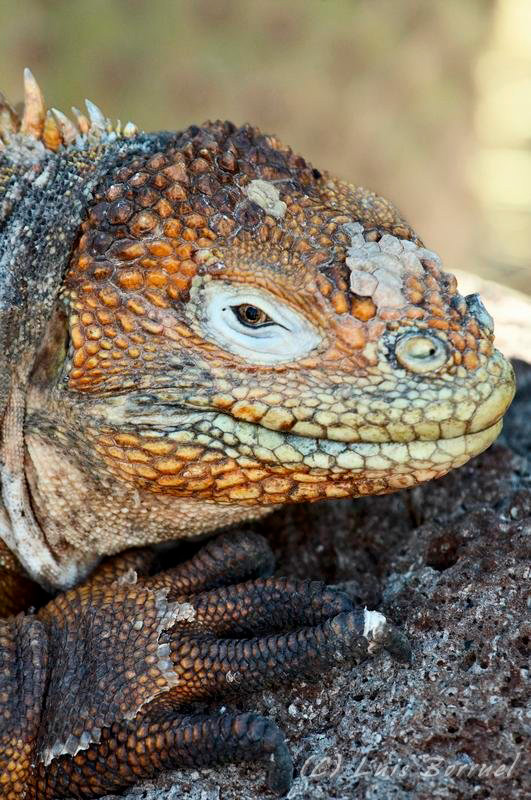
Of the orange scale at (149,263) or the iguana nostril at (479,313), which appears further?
the iguana nostril at (479,313)

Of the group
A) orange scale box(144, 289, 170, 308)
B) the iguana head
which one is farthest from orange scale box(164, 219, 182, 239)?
orange scale box(144, 289, 170, 308)

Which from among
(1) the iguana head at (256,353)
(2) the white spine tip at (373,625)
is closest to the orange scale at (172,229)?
(1) the iguana head at (256,353)

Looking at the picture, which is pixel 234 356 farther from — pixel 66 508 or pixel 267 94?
pixel 267 94

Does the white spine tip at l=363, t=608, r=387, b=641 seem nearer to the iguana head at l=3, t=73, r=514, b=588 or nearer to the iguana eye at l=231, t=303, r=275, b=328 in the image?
the iguana head at l=3, t=73, r=514, b=588

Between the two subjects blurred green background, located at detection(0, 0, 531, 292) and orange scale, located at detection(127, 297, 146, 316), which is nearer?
orange scale, located at detection(127, 297, 146, 316)

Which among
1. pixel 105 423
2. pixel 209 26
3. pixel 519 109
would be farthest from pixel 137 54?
pixel 105 423

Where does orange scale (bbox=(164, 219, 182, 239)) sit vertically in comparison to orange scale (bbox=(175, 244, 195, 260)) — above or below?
above

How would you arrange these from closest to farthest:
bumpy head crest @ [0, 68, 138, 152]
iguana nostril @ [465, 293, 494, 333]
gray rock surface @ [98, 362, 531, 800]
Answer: gray rock surface @ [98, 362, 531, 800]
iguana nostril @ [465, 293, 494, 333]
bumpy head crest @ [0, 68, 138, 152]

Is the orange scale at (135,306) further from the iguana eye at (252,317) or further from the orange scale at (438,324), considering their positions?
the orange scale at (438,324)
